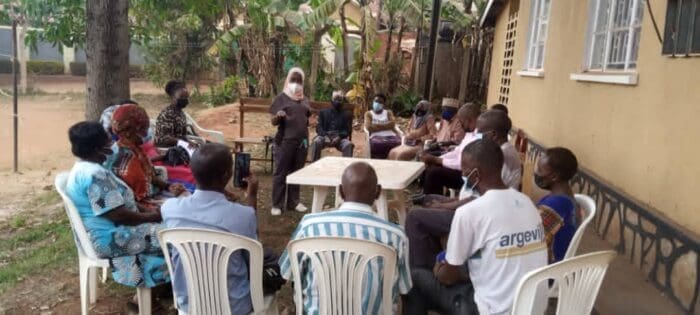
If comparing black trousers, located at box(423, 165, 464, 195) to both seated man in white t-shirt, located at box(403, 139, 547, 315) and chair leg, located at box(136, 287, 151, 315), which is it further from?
chair leg, located at box(136, 287, 151, 315)

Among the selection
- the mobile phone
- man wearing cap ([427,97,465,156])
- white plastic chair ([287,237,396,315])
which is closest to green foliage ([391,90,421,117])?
man wearing cap ([427,97,465,156])

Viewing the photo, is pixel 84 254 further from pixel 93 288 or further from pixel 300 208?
pixel 300 208

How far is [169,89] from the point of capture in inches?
211

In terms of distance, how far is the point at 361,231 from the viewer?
7.45 ft

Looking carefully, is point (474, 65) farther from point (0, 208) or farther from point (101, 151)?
point (101, 151)

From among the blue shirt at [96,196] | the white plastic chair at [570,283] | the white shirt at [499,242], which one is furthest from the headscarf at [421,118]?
the white plastic chair at [570,283]

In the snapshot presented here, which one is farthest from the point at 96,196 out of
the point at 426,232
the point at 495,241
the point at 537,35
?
the point at 537,35

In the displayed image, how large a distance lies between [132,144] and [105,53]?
6.24 feet

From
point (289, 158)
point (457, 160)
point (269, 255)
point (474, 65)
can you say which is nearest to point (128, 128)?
point (269, 255)

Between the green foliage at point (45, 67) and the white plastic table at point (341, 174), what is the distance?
2390 cm

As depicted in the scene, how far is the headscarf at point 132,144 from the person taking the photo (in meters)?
3.49

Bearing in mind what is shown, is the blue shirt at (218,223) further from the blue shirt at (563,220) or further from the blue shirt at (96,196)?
the blue shirt at (563,220)

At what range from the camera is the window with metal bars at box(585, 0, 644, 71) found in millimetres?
4570

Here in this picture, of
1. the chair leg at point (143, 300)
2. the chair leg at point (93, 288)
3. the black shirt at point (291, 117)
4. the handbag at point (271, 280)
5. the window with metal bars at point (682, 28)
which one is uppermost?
the window with metal bars at point (682, 28)
